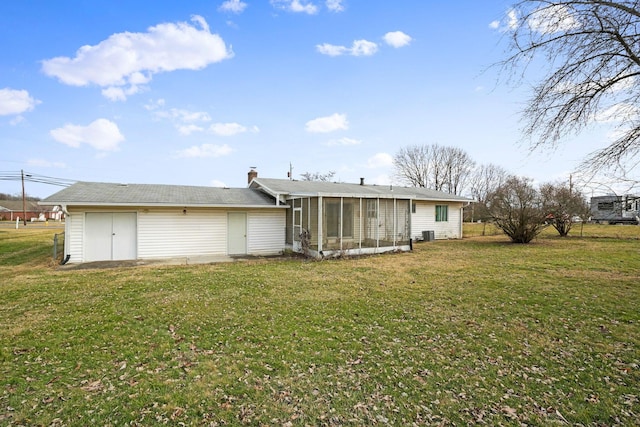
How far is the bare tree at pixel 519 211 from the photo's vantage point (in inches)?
621

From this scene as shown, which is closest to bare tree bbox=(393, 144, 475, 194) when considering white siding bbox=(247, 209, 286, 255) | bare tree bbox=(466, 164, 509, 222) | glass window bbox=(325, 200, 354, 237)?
bare tree bbox=(466, 164, 509, 222)

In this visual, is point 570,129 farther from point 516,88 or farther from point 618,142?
point 516,88

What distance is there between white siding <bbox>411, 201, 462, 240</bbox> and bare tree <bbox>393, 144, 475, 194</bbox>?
66.7ft

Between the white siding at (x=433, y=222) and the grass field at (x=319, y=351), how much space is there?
10106mm

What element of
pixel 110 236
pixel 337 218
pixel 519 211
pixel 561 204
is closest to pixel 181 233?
pixel 110 236

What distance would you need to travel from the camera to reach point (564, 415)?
285 cm

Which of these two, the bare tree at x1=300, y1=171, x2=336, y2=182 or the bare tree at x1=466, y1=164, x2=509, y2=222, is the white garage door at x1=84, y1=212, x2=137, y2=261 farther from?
the bare tree at x1=466, y1=164, x2=509, y2=222

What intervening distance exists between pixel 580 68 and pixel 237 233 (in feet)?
38.5

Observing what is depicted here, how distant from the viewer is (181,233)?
12.3 m

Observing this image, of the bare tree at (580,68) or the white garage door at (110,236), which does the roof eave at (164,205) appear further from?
the bare tree at (580,68)

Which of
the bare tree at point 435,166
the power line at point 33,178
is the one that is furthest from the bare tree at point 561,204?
the power line at point 33,178

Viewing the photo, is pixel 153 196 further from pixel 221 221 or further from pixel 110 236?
pixel 221 221

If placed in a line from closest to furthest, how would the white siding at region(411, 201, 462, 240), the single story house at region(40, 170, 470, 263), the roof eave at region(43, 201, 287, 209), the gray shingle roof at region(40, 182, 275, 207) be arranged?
the roof eave at region(43, 201, 287, 209) → the gray shingle roof at region(40, 182, 275, 207) → the single story house at region(40, 170, 470, 263) → the white siding at region(411, 201, 462, 240)

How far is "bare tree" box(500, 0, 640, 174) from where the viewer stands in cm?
507
